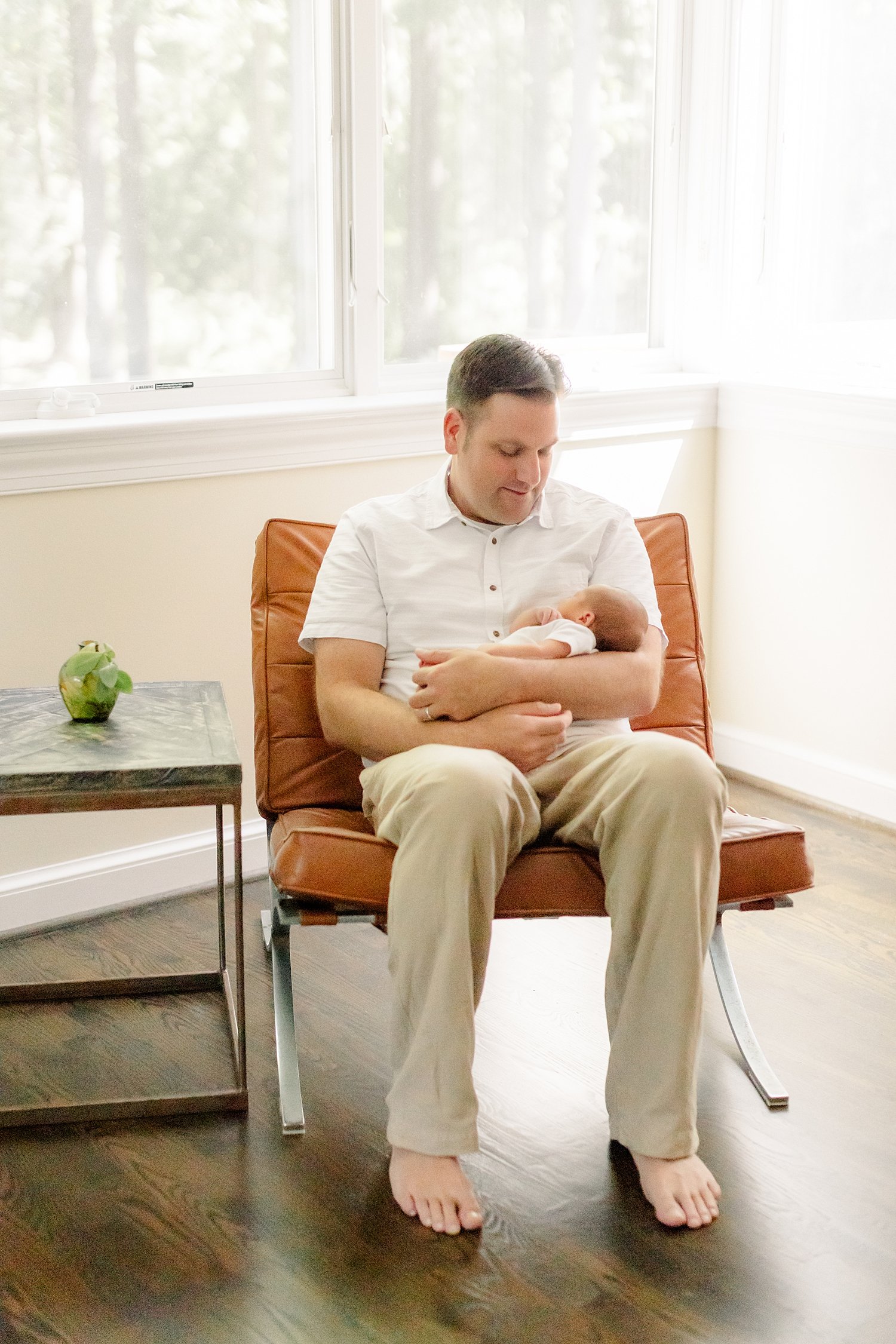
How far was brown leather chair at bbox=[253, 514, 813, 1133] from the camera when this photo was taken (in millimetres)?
1913

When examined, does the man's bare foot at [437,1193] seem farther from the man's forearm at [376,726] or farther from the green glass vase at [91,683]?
the green glass vase at [91,683]

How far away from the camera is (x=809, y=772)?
11.3ft

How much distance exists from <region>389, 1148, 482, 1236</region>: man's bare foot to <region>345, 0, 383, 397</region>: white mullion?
176 centimetres

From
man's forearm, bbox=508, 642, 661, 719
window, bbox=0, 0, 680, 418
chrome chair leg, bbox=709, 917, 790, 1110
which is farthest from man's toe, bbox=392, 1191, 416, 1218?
window, bbox=0, 0, 680, 418

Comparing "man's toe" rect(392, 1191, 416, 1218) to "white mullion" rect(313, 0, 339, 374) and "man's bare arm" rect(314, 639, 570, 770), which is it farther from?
"white mullion" rect(313, 0, 339, 374)

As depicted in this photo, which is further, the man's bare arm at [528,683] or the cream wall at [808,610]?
the cream wall at [808,610]

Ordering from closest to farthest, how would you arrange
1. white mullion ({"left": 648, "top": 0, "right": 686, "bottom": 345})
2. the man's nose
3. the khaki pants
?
the khaki pants < the man's nose < white mullion ({"left": 648, "top": 0, "right": 686, "bottom": 345})

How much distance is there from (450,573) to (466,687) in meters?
0.26

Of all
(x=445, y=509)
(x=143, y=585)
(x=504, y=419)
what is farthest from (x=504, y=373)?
(x=143, y=585)

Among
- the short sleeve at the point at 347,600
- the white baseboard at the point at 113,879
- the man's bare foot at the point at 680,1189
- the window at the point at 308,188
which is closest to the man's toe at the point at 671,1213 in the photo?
the man's bare foot at the point at 680,1189

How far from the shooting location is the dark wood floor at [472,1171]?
1665mm

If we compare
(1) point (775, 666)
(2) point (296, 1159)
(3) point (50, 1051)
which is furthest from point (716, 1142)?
(1) point (775, 666)

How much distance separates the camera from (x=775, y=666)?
354 cm

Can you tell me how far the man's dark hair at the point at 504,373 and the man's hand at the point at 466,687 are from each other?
390 millimetres
